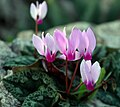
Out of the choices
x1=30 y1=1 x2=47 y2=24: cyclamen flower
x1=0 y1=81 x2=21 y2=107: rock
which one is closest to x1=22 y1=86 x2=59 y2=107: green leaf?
x1=0 y1=81 x2=21 y2=107: rock

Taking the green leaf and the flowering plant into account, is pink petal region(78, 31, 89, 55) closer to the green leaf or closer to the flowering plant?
the flowering plant

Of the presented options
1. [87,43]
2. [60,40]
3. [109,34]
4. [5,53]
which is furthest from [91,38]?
[109,34]

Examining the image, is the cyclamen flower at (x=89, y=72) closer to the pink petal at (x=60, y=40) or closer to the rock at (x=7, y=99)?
the pink petal at (x=60, y=40)

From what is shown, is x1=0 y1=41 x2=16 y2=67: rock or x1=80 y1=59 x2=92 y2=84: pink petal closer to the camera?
x1=80 y1=59 x2=92 y2=84: pink petal

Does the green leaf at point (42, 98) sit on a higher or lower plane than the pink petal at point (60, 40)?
lower

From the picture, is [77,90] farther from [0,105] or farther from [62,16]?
[62,16]

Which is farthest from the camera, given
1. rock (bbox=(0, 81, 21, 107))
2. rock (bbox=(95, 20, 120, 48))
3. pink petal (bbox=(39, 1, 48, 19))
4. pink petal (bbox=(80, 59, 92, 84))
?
rock (bbox=(95, 20, 120, 48))

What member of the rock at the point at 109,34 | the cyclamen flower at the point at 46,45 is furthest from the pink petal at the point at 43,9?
the rock at the point at 109,34

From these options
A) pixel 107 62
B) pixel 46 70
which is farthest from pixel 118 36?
pixel 46 70
